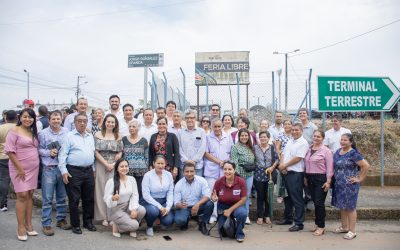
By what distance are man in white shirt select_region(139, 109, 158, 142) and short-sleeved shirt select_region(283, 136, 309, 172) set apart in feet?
7.47

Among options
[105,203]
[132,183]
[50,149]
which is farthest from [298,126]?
[50,149]

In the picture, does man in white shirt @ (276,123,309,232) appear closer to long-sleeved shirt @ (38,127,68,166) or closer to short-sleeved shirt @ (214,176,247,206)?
short-sleeved shirt @ (214,176,247,206)

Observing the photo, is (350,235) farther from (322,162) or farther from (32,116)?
(32,116)

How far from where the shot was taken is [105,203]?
5488 mm

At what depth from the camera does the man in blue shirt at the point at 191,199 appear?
537cm

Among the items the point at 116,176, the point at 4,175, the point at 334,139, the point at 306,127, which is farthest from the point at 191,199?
the point at 4,175

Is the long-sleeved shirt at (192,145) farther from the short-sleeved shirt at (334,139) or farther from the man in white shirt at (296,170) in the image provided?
the short-sleeved shirt at (334,139)

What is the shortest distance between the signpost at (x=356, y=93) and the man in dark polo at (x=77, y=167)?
16.1ft

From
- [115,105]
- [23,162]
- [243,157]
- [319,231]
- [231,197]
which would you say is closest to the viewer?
[23,162]

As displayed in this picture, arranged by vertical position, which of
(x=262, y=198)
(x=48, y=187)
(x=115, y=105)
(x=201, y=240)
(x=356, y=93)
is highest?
(x=356, y=93)

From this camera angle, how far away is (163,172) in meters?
5.43

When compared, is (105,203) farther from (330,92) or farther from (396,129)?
(396,129)

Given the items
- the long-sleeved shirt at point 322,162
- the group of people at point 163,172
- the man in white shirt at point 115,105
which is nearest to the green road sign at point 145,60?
the man in white shirt at point 115,105

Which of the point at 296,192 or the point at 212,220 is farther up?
the point at 296,192
